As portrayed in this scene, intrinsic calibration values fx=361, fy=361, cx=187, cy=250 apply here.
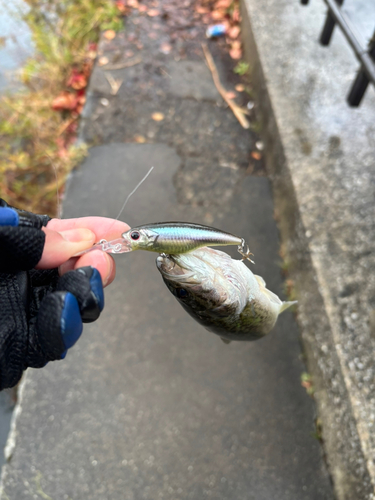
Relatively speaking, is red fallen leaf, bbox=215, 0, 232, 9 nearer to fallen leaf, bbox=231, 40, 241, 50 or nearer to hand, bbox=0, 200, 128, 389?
fallen leaf, bbox=231, 40, 241, 50

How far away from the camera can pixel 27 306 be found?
1.51 meters

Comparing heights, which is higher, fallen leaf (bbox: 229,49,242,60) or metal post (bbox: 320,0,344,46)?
metal post (bbox: 320,0,344,46)

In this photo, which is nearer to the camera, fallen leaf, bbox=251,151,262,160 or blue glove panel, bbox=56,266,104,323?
blue glove panel, bbox=56,266,104,323

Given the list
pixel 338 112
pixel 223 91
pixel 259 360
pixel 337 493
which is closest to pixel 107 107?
pixel 223 91

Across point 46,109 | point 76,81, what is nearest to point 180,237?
point 46,109

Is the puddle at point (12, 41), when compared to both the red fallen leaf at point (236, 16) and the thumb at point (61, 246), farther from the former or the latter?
the thumb at point (61, 246)

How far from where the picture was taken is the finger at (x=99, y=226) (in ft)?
5.48

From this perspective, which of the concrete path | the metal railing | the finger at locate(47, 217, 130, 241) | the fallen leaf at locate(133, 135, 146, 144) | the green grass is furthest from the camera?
the fallen leaf at locate(133, 135, 146, 144)

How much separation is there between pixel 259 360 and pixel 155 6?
16.4 feet

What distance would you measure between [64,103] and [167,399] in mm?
3287

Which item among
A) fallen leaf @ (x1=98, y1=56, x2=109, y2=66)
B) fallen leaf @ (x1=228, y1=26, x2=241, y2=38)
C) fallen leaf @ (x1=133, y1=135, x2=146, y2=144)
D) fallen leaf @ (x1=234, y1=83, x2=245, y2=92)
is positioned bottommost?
fallen leaf @ (x1=133, y1=135, x2=146, y2=144)

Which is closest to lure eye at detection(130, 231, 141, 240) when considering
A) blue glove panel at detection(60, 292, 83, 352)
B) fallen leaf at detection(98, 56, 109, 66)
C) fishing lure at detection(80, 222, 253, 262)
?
fishing lure at detection(80, 222, 253, 262)

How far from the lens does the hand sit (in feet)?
4.20

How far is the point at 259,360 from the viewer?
267cm
